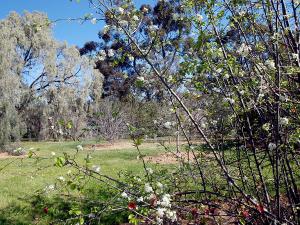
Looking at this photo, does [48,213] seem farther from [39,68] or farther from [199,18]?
[39,68]

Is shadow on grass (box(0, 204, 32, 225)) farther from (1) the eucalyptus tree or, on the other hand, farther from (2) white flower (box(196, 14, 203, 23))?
(1) the eucalyptus tree

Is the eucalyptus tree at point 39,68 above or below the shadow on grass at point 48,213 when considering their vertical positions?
above

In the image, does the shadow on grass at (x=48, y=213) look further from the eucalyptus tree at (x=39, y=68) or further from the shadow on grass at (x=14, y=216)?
the eucalyptus tree at (x=39, y=68)

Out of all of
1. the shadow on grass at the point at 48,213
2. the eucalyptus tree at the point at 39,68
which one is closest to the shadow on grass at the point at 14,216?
the shadow on grass at the point at 48,213

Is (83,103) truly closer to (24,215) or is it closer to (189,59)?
(24,215)

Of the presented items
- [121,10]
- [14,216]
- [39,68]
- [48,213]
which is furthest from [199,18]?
[39,68]

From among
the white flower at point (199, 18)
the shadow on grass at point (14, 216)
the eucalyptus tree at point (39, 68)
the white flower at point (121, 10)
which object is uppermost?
the eucalyptus tree at point (39, 68)

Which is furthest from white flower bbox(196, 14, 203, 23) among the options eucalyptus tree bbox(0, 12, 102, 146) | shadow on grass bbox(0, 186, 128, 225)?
eucalyptus tree bbox(0, 12, 102, 146)

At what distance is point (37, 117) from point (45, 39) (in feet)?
18.7

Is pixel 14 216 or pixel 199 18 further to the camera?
pixel 14 216

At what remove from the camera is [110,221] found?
20.3ft

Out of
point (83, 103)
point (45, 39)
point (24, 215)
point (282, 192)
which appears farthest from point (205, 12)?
point (83, 103)

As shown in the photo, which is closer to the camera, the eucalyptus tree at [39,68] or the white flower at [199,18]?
the white flower at [199,18]

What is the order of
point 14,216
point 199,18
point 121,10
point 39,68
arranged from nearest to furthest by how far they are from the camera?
1. point 121,10
2. point 199,18
3. point 14,216
4. point 39,68
